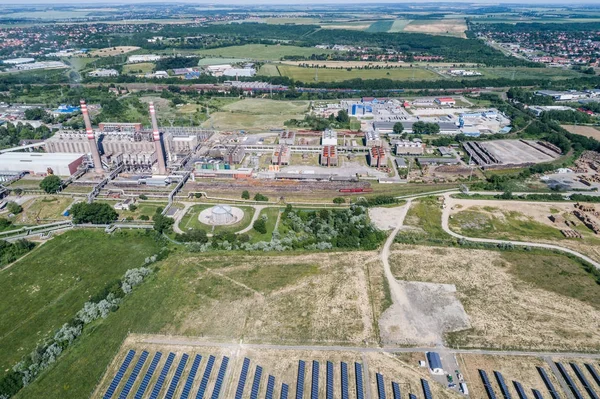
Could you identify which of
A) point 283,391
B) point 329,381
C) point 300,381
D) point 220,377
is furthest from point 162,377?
point 329,381

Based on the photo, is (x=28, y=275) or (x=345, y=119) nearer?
(x=28, y=275)

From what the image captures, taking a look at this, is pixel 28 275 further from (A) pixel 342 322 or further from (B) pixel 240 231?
(A) pixel 342 322

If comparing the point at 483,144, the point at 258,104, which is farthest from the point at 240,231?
the point at 258,104

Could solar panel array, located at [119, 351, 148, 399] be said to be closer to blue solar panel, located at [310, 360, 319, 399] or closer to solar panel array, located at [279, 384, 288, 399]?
solar panel array, located at [279, 384, 288, 399]

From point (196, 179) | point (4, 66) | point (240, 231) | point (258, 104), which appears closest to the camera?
point (240, 231)

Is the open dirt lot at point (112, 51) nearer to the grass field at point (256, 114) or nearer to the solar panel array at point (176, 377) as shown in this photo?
the grass field at point (256, 114)

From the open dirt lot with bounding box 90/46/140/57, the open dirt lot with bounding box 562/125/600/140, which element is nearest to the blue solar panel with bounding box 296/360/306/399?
the open dirt lot with bounding box 562/125/600/140
